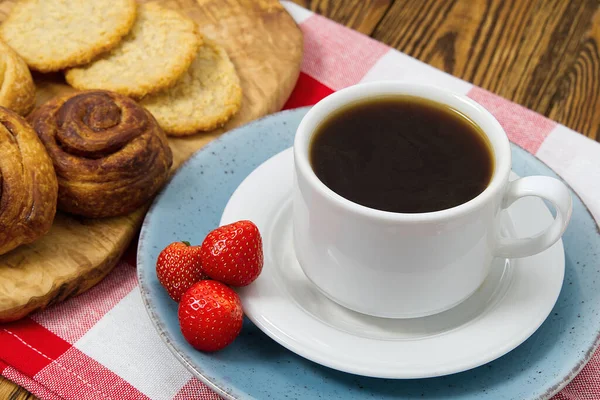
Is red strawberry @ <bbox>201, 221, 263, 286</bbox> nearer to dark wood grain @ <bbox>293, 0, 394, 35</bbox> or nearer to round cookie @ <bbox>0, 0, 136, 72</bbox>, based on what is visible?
round cookie @ <bbox>0, 0, 136, 72</bbox>

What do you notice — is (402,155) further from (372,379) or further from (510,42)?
(510,42)

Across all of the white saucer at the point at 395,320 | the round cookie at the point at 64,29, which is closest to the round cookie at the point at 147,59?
the round cookie at the point at 64,29

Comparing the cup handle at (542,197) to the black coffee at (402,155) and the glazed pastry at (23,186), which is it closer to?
the black coffee at (402,155)

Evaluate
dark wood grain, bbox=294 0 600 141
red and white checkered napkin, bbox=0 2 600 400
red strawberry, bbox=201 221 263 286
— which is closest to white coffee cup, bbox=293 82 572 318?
red strawberry, bbox=201 221 263 286

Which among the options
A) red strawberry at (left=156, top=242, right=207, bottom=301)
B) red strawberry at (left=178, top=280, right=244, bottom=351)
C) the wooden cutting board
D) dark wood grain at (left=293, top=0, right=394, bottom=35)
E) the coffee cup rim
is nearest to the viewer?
the coffee cup rim

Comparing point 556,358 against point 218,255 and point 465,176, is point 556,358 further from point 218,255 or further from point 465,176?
point 218,255

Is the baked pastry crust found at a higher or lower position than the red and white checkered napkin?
higher
